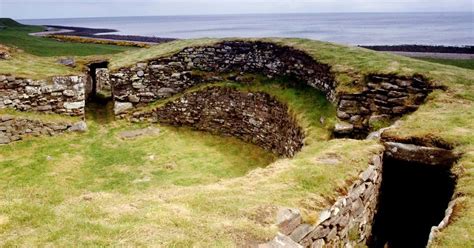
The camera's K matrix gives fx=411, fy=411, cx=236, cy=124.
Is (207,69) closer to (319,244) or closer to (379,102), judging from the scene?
(379,102)

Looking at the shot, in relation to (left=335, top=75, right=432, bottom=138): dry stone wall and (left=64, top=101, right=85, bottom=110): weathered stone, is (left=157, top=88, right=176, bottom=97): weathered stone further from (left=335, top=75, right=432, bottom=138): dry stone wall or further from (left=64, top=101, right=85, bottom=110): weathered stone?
(left=335, top=75, right=432, bottom=138): dry stone wall

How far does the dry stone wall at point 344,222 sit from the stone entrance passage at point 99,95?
1411 centimetres

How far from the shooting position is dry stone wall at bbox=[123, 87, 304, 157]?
16750 mm

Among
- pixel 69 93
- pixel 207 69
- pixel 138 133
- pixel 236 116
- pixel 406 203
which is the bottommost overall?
pixel 138 133

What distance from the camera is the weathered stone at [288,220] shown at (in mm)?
6457

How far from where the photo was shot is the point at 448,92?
13008 mm

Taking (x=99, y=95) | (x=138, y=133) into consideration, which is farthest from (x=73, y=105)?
(x=99, y=95)

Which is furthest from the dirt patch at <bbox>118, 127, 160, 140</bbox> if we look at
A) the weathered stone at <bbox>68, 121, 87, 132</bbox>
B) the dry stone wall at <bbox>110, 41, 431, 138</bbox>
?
the dry stone wall at <bbox>110, 41, 431, 138</bbox>

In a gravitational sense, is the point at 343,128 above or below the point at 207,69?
below

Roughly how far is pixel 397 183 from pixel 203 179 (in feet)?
20.2

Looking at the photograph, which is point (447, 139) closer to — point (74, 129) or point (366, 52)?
point (366, 52)

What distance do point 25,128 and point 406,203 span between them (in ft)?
47.7

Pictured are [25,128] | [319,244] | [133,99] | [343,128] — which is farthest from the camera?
[133,99]

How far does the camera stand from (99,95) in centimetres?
2298
